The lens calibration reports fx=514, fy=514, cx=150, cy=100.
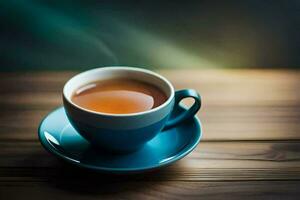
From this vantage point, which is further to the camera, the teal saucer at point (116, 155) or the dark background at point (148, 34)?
the dark background at point (148, 34)

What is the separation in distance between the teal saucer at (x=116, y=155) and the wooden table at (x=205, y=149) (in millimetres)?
16

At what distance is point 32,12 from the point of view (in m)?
1.00

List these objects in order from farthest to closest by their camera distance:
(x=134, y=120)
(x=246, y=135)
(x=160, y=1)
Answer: (x=160, y=1)
(x=246, y=135)
(x=134, y=120)

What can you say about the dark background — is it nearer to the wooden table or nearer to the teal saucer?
the wooden table

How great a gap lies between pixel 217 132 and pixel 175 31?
1.24ft

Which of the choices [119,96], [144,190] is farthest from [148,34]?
[144,190]

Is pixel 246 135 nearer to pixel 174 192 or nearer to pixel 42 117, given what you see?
pixel 174 192

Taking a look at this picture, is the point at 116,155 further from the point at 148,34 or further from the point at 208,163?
the point at 148,34

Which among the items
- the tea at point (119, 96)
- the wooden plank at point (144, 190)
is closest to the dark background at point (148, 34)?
the tea at point (119, 96)

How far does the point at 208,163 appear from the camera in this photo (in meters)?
0.62

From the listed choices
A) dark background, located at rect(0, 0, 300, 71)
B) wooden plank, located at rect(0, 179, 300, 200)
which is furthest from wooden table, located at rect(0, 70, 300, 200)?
dark background, located at rect(0, 0, 300, 71)

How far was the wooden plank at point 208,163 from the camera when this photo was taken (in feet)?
1.94

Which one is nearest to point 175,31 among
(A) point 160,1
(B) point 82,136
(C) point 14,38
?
(A) point 160,1

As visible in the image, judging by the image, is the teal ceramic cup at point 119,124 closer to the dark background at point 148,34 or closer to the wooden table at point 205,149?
the wooden table at point 205,149
